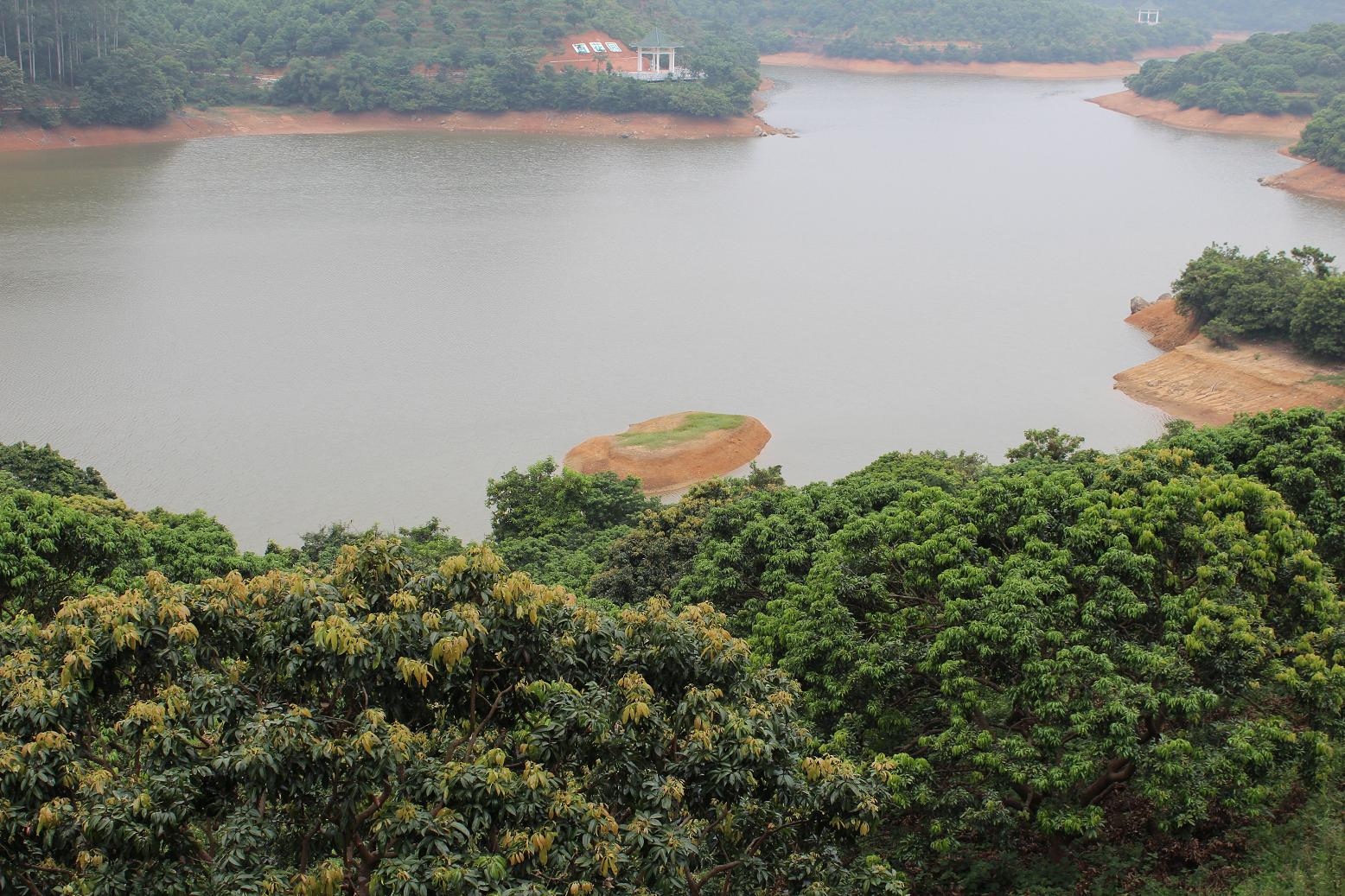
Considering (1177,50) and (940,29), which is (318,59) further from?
(1177,50)

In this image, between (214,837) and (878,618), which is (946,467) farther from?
(214,837)

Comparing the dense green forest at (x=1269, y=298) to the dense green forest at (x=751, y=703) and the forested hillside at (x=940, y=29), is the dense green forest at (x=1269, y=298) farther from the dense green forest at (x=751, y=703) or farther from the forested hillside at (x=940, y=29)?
the forested hillside at (x=940, y=29)

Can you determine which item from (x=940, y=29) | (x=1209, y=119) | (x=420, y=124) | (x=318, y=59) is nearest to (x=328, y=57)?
(x=318, y=59)

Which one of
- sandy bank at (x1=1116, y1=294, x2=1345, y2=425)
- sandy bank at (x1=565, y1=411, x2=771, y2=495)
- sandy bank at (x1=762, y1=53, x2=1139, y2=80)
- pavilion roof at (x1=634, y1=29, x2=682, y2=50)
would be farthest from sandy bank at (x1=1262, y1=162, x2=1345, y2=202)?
sandy bank at (x1=762, y1=53, x2=1139, y2=80)

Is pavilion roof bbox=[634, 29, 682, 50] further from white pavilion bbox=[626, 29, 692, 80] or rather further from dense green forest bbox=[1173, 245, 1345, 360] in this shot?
dense green forest bbox=[1173, 245, 1345, 360]

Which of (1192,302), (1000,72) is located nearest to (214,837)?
(1192,302)
